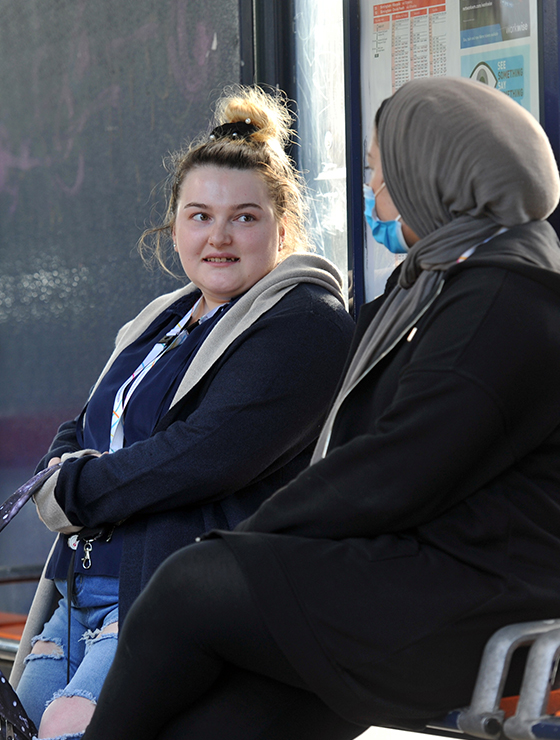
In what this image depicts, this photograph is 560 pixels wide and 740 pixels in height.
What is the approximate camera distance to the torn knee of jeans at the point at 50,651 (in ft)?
7.35

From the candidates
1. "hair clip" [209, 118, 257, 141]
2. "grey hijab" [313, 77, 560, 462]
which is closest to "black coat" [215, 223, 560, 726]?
"grey hijab" [313, 77, 560, 462]

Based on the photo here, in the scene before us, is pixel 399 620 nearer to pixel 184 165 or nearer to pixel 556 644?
pixel 556 644

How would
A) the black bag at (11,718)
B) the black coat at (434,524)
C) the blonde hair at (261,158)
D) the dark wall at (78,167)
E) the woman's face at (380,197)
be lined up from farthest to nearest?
the dark wall at (78,167) < the blonde hair at (261,158) < the black bag at (11,718) < the woman's face at (380,197) < the black coat at (434,524)

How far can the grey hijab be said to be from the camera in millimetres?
1559

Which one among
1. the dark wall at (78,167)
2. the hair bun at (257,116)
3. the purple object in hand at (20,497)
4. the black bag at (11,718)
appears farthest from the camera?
the dark wall at (78,167)

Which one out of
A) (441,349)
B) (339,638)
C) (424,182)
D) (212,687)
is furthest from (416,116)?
(212,687)

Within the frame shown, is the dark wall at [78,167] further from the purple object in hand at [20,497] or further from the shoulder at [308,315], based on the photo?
the purple object in hand at [20,497]

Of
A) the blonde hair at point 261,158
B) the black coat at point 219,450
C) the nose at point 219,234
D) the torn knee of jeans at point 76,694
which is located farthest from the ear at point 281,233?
the torn knee of jeans at point 76,694

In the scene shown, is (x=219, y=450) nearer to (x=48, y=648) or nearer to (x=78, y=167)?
(x=48, y=648)

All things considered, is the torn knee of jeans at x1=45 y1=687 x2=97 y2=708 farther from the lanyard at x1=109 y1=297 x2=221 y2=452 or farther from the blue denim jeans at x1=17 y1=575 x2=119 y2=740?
the lanyard at x1=109 y1=297 x2=221 y2=452

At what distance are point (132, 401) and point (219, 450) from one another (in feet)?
1.23

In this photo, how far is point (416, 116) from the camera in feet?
5.38

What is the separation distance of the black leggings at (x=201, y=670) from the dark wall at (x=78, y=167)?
7.54ft

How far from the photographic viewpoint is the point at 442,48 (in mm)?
2627
